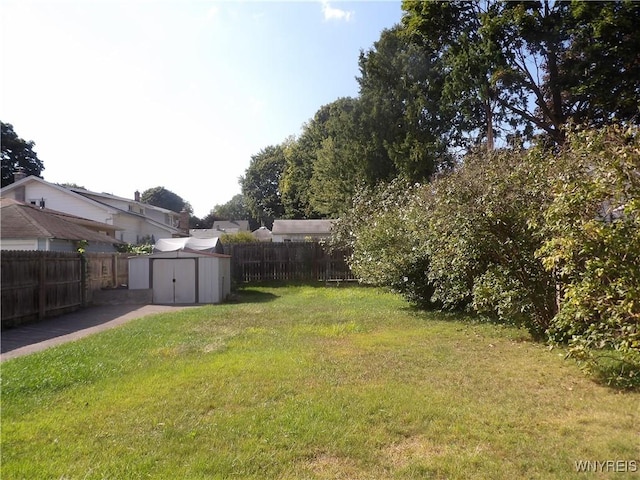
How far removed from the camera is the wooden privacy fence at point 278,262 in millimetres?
22766

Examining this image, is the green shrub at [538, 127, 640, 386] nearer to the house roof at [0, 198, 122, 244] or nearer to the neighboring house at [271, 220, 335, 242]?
the house roof at [0, 198, 122, 244]

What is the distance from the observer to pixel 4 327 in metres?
10.6

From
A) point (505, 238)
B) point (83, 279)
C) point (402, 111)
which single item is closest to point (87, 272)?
point (83, 279)

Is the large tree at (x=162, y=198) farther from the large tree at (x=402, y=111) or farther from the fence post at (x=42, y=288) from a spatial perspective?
the fence post at (x=42, y=288)

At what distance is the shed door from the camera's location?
1742 cm

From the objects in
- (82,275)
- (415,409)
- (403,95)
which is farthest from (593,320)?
(403,95)

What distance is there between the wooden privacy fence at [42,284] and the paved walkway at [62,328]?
0.30 m

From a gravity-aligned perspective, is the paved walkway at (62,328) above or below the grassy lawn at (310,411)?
below

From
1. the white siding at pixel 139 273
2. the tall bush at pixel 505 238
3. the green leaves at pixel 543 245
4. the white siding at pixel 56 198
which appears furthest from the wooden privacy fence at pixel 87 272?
the tall bush at pixel 505 238

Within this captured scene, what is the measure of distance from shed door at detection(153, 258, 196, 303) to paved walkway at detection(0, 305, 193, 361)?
6.04 ft

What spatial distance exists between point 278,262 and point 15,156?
35.9m

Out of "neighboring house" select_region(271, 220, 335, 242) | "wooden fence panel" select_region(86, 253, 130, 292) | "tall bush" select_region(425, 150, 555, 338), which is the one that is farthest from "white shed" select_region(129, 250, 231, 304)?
"neighboring house" select_region(271, 220, 335, 242)

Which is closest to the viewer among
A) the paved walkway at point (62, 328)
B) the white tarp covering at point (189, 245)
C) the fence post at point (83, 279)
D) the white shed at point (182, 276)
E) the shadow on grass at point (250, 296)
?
the paved walkway at point (62, 328)

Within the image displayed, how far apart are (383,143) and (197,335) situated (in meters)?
17.2
